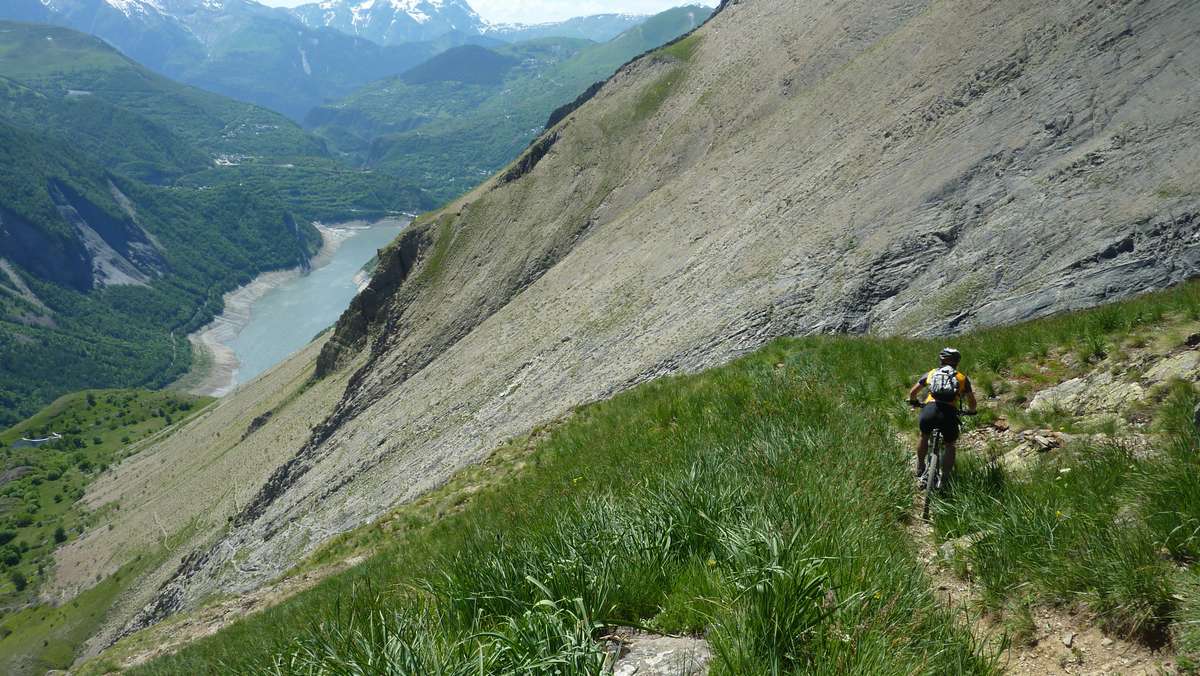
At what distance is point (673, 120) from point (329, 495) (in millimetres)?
37585

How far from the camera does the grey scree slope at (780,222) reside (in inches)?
723

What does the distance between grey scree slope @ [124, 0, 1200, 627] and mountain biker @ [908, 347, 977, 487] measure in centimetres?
1074

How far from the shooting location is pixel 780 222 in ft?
93.7

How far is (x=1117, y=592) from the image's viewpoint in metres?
4.77

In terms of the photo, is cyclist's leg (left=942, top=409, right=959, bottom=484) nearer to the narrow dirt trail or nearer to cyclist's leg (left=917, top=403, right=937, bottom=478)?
cyclist's leg (left=917, top=403, right=937, bottom=478)

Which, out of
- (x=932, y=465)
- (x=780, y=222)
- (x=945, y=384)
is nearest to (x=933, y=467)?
(x=932, y=465)

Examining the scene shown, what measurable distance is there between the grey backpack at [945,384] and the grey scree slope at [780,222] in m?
10.8

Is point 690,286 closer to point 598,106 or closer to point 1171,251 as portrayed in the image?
point 1171,251

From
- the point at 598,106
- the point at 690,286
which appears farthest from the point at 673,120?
the point at 690,286

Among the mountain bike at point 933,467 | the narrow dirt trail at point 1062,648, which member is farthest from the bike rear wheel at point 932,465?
the narrow dirt trail at point 1062,648

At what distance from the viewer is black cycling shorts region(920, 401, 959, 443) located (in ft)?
26.6

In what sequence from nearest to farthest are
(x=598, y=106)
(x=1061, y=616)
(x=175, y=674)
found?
(x=1061, y=616), (x=175, y=674), (x=598, y=106)

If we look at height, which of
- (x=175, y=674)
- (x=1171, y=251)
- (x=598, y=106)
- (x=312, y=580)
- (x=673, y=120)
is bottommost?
(x=1171, y=251)

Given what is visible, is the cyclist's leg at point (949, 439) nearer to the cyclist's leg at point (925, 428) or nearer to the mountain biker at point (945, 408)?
the mountain biker at point (945, 408)
